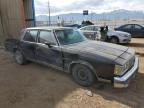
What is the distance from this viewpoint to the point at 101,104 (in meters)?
4.32

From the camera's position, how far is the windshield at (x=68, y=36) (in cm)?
580

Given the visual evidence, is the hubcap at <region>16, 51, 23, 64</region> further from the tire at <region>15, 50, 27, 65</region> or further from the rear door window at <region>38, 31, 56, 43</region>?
the rear door window at <region>38, 31, 56, 43</region>

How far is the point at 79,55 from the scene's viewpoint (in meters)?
5.06

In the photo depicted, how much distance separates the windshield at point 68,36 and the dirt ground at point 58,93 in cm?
112

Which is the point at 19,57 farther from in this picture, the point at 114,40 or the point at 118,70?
the point at 114,40

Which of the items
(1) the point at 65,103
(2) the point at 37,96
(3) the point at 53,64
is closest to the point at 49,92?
(2) the point at 37,96

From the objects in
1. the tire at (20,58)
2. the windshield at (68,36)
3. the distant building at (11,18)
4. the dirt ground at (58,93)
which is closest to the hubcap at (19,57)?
the tire at (20,58)

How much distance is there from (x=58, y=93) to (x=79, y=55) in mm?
1140

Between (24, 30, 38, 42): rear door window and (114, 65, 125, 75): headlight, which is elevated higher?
(24, 30, 38, 42): rear door window

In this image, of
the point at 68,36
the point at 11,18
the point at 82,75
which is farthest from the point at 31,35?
the point at 11,18

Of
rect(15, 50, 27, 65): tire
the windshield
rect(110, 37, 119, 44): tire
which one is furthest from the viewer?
rect(110, 37, 119, 44): tire

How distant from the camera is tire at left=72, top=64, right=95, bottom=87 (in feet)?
16.3

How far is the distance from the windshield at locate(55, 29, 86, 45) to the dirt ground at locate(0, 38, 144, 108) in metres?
1.12

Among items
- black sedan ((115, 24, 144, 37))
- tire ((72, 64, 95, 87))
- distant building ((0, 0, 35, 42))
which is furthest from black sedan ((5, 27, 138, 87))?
black sedan ((115, 24, 144, 37))
